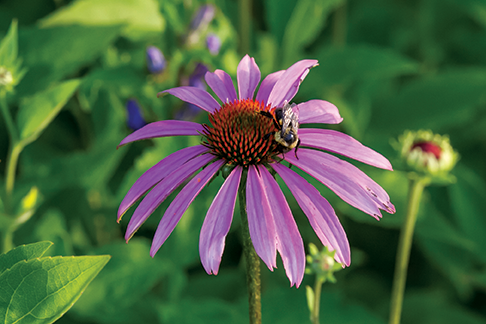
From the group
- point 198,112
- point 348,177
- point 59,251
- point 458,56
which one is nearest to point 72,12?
point 198,112

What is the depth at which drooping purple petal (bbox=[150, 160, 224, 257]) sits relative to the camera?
637 mm

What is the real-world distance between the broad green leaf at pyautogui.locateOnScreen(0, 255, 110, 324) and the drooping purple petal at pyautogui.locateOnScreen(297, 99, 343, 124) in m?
0.43

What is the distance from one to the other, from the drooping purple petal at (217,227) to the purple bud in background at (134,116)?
102 cm

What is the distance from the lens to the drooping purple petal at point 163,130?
2.59 ft

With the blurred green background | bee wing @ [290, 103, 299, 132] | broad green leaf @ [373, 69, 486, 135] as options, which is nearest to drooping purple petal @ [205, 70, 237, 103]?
bee wing @ [290, 103, 299, 132]

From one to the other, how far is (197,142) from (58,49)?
0.54m

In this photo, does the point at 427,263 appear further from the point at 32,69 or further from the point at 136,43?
the point at 32,69

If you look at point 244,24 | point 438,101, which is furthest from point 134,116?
point 438,101

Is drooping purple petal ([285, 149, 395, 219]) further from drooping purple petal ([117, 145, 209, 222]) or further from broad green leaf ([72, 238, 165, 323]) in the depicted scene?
broad green leaf ([72, 238, 165, 323])

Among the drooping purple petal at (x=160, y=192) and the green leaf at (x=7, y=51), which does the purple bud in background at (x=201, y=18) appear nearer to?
the green leaf at (x=7, y=51)

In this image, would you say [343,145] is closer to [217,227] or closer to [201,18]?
[217,227]

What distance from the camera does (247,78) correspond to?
914mm

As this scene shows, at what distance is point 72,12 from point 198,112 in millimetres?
562

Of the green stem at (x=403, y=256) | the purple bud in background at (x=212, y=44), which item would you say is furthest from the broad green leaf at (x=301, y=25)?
the green stem at (x=403, y=256)
